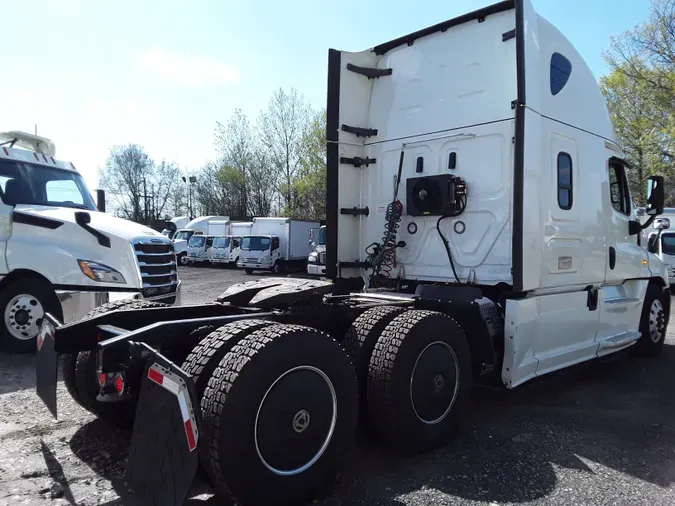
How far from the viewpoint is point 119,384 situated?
3.12 metres

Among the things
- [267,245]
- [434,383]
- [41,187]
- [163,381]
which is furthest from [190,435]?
[267,245]

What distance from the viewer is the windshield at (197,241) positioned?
32.2 metres

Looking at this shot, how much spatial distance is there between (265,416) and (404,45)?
4.58 m

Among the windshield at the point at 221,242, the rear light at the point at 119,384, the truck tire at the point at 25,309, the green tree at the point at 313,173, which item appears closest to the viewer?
the rear light at the point at 119,384

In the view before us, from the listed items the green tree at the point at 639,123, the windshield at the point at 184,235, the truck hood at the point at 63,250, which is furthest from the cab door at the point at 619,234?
the windshield at the point at 184,235

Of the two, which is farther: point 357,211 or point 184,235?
point 184,235

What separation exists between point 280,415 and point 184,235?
114 ft

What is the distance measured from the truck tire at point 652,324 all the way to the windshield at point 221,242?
25.5m

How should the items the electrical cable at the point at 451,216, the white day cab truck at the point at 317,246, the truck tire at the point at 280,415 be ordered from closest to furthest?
the truck tire at the point at 280,415
the electrical cable at the point at 451,216
the white day cab truck at the point at 317,246

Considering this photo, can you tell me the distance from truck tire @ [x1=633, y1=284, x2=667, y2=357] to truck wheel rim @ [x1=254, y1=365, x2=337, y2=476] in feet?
18.7

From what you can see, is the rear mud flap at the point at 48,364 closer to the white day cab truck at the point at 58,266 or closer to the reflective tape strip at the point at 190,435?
the reflective tape strip at the point at 190,435

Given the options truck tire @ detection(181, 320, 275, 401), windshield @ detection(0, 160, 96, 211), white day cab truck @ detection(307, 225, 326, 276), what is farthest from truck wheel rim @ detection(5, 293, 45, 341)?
white day cab truck @ detection(307, 225, 326, 276)

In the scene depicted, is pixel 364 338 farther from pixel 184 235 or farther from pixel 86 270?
pixel 184 235

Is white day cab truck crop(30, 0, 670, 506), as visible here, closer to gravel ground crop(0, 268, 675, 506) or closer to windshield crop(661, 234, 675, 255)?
gravel ground crop(0, 268, 675, 506)
